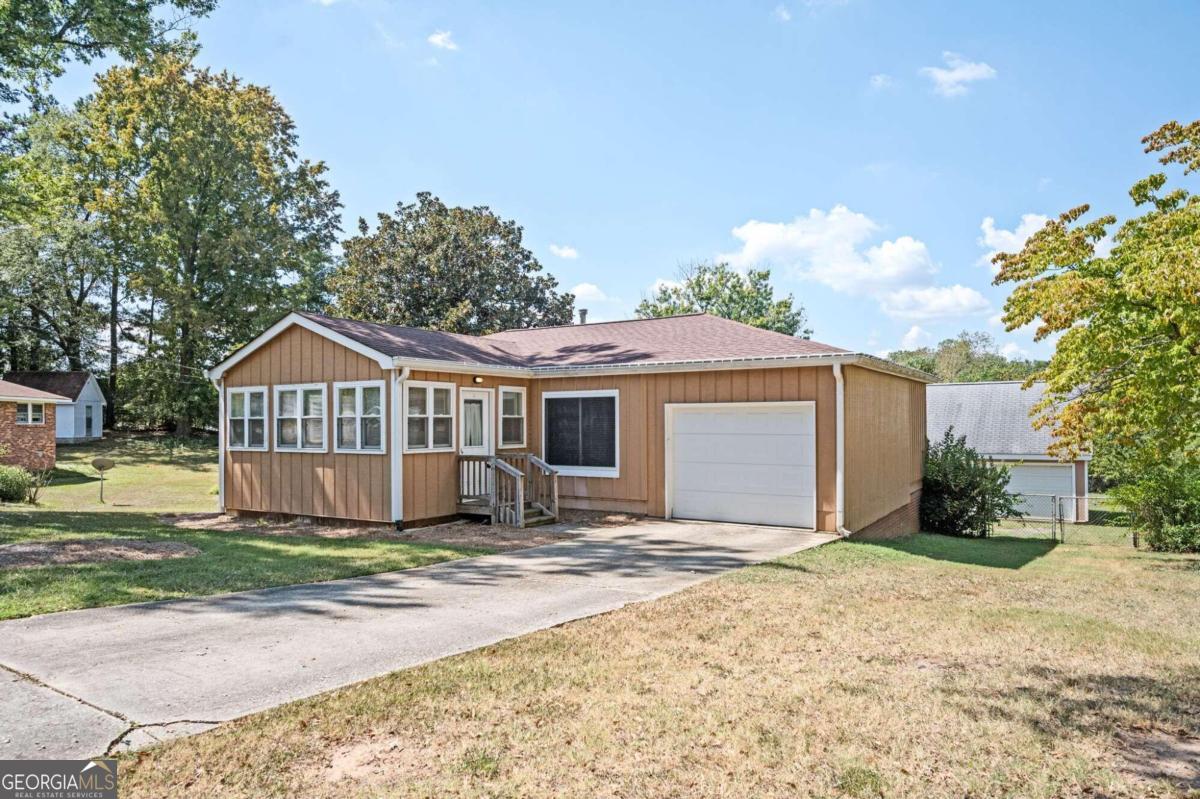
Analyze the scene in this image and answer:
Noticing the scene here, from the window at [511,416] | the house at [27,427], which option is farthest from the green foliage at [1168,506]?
the house at [27,427]

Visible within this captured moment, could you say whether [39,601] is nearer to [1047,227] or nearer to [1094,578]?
[1094,578]

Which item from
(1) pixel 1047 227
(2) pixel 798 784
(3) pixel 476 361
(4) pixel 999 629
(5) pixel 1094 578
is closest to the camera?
(2) pixel 798 784

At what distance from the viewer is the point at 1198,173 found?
1001 centimetres

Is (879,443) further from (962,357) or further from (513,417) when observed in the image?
(962,357)

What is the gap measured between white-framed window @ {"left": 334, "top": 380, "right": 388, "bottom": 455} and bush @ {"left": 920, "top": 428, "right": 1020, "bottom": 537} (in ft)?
41.4

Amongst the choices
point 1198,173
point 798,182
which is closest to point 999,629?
point 1198,173

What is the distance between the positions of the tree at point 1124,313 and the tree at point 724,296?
31.4 metres

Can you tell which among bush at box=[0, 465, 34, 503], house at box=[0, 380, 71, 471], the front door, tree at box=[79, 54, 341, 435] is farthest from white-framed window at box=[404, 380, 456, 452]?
tree at box=[79, 54, 341, 435]

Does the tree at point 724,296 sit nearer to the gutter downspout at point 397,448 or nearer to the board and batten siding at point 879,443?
the board and batten siding at point 879,443

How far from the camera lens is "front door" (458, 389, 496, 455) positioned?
1338 centimetres

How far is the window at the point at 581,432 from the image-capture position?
1372cm

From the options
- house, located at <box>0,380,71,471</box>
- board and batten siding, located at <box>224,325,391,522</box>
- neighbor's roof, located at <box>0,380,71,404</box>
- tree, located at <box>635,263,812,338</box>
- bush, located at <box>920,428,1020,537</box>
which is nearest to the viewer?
board and batten siding, located at <box>224,325,391,522</box>

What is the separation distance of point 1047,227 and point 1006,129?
6058 millimetres

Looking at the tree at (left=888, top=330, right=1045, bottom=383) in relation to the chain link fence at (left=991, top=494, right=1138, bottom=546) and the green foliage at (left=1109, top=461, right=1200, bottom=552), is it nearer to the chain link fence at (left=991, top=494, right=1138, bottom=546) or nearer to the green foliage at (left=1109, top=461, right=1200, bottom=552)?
the chain link fence at (left=991, top=494, right=1138, bottom=546)
